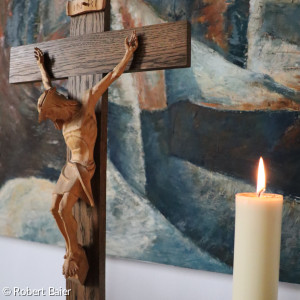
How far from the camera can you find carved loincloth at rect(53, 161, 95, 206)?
863 millimetres

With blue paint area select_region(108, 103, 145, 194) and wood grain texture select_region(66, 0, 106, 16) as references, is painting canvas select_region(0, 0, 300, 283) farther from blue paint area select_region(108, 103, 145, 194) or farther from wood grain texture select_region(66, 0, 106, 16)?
wood grain texture select_region(66, 0, 106, 16)

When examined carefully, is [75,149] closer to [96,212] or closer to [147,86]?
[96,212]

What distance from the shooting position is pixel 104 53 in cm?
89

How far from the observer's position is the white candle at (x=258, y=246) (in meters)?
0.49

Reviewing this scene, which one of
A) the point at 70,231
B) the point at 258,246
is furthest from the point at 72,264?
the point at 258,246

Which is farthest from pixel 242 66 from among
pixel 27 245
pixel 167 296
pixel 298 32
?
pixel 27 245

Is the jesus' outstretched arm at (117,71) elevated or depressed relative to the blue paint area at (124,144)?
elevated

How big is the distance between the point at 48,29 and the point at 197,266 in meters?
0.92

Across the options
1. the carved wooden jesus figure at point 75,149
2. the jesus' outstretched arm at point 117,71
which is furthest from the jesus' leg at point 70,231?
the jesus' outstretched arm at point 117,71

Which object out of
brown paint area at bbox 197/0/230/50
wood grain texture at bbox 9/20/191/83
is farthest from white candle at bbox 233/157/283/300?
brown paint area at bbox 197/0/230/50

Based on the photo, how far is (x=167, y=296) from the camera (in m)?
1.25

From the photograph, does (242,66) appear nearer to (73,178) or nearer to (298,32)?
(298,32)

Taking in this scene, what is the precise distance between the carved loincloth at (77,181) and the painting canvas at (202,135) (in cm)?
40

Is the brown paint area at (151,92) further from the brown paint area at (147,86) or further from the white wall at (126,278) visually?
the white wall at (126,278)
